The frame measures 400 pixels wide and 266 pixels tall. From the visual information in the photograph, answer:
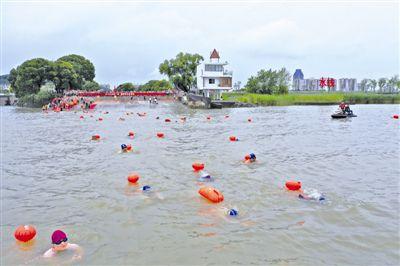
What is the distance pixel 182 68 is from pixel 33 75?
2968cm

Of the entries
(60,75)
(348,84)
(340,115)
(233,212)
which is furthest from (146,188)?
(348,84)

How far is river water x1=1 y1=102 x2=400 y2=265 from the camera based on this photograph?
7.43 m

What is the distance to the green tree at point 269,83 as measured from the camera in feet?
264

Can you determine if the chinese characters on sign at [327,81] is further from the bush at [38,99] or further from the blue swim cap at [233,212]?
the blue swim cap at [233,212]

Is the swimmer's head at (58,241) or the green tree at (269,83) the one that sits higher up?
the green tree at (269,83)

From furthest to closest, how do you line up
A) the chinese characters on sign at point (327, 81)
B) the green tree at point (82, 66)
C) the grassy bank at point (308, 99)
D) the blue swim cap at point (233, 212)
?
the green tree at point (82, 66) → the chinese characters on sign at point (327, 81) → the grassy bank at point (308, 99) → the blue swim cap at point (233, 212)

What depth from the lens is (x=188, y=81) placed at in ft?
248

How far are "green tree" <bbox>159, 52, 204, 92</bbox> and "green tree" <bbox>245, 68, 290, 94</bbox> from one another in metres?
14.6

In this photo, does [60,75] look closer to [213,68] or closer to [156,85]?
[213,68]

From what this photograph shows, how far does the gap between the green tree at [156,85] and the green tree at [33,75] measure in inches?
1292

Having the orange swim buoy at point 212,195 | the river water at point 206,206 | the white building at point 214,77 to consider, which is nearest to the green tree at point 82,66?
the white building at point 214,77

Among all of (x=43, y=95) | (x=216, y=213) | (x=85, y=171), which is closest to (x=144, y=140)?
(x=85, y=171)

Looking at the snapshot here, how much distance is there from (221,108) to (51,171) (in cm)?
4268

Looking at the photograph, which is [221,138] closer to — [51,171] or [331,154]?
[331,154]
